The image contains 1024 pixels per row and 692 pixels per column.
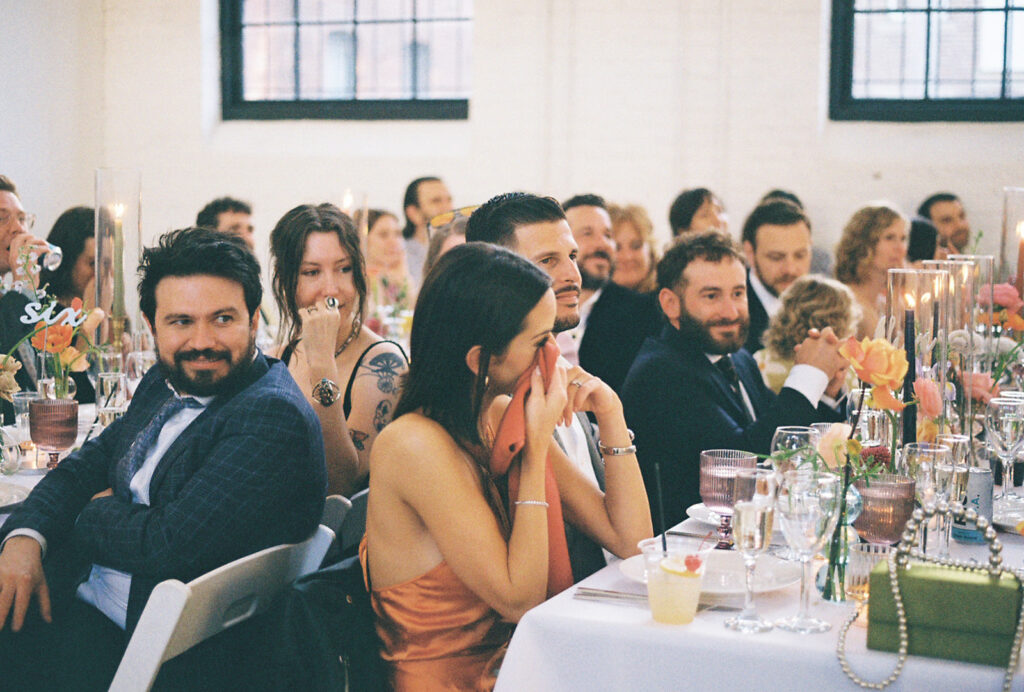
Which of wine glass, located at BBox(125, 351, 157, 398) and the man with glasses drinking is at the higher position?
the man with glasses drinking

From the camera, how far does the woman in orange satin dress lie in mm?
1950

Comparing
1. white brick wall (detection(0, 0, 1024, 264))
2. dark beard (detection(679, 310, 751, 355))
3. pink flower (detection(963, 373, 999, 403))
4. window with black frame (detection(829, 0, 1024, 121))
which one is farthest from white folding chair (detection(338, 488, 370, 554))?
window with black frame (detection(829, 0, 1024, 121))

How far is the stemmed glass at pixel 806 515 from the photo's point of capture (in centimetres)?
173

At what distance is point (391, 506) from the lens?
6.51ft

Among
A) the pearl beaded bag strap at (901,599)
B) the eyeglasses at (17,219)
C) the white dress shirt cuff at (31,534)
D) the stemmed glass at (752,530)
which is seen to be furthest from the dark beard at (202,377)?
the eyeglasses at (17,219)

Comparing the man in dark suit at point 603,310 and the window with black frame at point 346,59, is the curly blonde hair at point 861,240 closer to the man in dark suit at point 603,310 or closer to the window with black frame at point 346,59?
the man in dark suit at point 603,310

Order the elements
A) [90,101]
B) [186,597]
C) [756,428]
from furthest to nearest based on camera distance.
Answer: [90,101] < [756,428] < [186,597]

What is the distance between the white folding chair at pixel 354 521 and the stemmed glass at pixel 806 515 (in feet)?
3.82

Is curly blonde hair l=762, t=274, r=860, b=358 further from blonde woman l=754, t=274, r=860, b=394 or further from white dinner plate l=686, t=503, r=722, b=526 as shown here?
white dinner plate l=686, t=503, r=722, b=526

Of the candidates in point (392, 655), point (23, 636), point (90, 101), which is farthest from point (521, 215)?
point (90, 101)

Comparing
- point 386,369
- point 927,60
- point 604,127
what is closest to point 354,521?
point 386,369

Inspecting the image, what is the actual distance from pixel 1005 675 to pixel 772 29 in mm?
5919

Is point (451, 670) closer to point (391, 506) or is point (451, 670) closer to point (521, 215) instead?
point (391, 506)

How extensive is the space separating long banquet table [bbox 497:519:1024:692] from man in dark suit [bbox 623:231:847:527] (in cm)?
115
